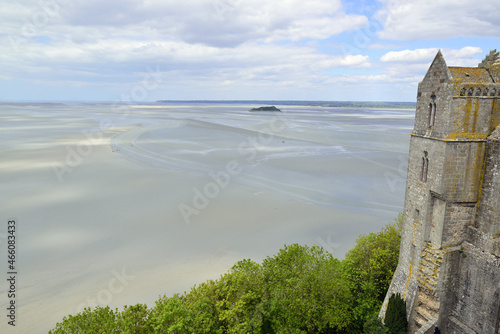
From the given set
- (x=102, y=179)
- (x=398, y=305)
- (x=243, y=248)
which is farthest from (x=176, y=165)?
(x=398, y=305)

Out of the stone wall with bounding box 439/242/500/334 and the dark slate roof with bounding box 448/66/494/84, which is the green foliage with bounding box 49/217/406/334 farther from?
the dark slate roof with bounding box 448/66/494/84

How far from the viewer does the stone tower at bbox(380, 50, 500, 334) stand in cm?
1588

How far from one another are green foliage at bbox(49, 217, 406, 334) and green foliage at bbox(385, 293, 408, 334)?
2.30 ft

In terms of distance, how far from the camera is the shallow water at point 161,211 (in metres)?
27.7

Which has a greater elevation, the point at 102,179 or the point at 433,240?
the point at 433,240

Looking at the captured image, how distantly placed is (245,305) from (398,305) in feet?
27.7

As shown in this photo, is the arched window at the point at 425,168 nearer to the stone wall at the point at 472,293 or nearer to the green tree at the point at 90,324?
the stone wall at the point at 472,293

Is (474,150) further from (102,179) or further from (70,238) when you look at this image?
(102,179)

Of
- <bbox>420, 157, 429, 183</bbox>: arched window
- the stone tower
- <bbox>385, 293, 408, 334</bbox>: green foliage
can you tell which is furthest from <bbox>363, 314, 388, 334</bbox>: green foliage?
<bbox>420, 157, 429, 183</bbox>: arched window

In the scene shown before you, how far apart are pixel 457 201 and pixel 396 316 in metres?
6.95

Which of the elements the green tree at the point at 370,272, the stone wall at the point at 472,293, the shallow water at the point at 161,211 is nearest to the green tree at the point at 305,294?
the green tree at the point at 370,272

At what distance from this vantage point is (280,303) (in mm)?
19500

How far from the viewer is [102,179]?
52219mm

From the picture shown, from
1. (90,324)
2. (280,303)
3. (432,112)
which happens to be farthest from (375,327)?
Answer: (90,324)
